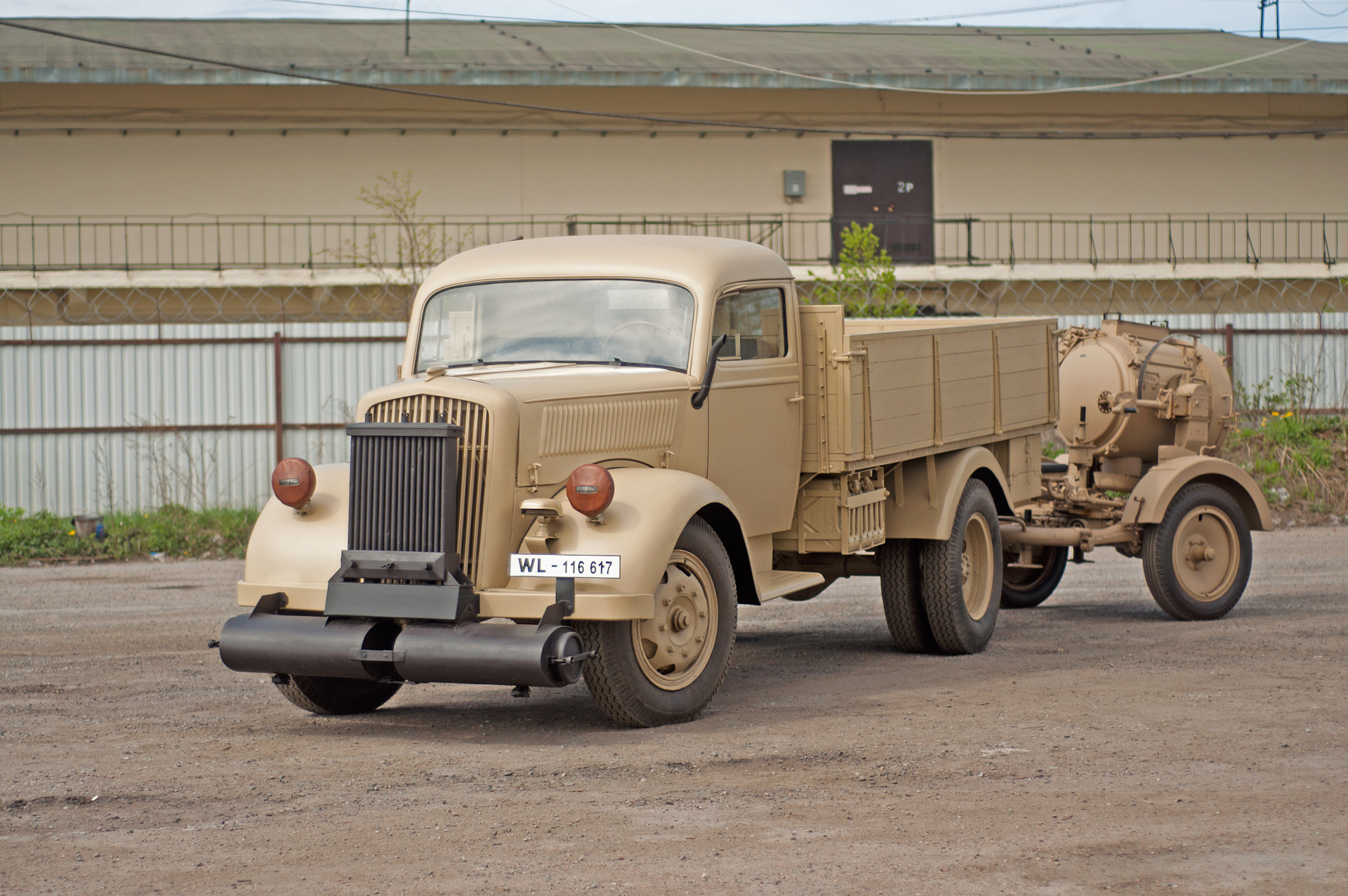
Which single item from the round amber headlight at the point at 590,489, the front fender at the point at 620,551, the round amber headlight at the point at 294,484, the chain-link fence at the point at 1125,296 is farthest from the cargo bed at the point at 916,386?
the chain-link fence at the point at 1125,296

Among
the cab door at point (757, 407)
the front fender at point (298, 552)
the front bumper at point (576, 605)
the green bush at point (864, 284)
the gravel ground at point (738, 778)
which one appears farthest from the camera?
the green bush at point (864, 284)

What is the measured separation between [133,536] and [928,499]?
10551 millimetres

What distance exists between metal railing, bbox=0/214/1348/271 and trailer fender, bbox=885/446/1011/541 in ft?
44.0

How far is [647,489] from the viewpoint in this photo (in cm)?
750

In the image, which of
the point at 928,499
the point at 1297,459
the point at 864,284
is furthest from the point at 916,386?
the point at 1297,459

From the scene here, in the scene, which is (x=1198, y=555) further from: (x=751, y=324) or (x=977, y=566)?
(x=751, y=324)

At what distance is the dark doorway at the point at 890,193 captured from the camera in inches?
1052

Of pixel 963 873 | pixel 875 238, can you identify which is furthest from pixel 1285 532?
pixel 963 873

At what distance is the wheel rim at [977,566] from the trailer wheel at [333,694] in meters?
3.98

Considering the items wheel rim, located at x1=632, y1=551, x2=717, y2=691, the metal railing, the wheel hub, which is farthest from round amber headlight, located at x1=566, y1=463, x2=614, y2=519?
the metal railing

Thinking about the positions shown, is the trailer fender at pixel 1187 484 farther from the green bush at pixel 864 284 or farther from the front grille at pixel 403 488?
the green bush at pixel 864 284

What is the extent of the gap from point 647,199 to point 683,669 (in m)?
19.1

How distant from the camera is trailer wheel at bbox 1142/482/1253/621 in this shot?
11469 mm

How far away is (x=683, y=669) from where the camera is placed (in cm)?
773
